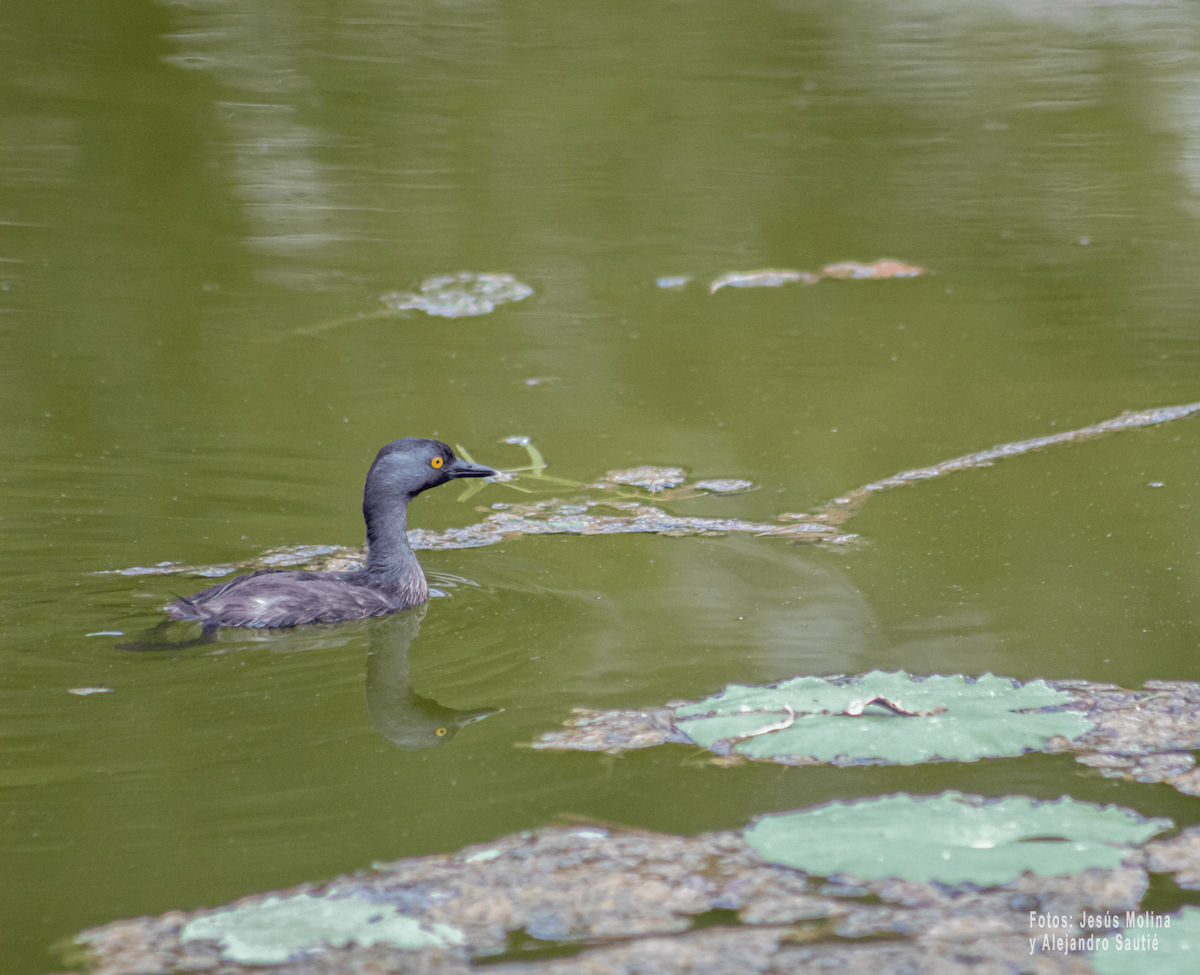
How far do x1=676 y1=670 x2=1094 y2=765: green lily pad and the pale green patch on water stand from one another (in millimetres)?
1204

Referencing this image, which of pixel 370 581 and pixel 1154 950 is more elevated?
pixel 1154 950

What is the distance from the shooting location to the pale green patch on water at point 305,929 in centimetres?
303

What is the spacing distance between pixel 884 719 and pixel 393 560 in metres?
2.17

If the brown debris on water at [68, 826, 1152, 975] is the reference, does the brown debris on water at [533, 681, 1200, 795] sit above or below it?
below

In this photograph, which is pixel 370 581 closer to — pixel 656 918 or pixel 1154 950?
pixel 656 918

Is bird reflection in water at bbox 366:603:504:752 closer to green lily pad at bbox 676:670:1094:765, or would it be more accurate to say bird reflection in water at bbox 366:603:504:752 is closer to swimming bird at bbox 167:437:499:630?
swimming bird at bbox 167:437:499:630

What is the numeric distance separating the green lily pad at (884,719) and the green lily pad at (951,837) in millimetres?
336

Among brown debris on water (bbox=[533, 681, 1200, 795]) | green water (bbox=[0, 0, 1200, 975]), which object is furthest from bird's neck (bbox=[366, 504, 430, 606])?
brown debris on water (bbox=[533, 681, 1200, 795])

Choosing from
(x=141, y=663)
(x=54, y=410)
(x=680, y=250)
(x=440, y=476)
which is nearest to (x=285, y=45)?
(x=680, y=250)

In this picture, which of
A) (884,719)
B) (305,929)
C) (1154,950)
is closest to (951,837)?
(1154,950)

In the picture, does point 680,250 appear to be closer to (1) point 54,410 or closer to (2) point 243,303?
(2) point 243,303

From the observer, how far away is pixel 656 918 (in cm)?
316

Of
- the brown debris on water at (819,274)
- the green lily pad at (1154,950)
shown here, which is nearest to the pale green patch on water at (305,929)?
the green lily pad at (1154,950)

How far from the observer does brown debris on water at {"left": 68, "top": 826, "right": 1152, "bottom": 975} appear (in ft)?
9.77
